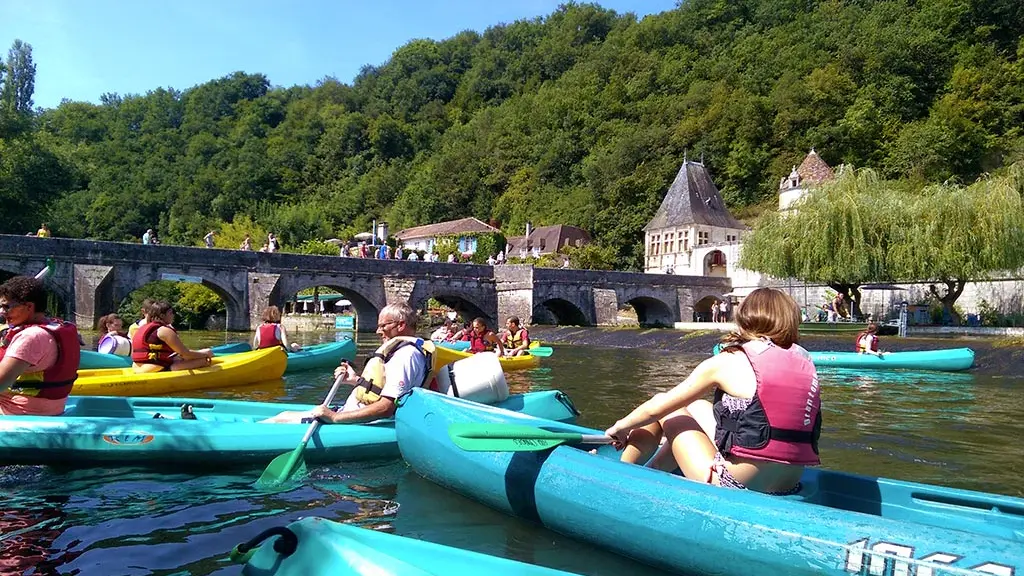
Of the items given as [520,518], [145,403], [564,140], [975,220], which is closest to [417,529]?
[520,518]

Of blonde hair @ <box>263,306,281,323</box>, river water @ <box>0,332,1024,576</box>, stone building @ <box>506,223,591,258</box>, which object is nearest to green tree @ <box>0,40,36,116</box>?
stone building @ <box>506,223,591,258</box>

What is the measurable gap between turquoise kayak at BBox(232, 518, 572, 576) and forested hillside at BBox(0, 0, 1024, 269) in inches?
1660

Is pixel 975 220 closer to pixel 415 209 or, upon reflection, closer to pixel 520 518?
pixel 520 518

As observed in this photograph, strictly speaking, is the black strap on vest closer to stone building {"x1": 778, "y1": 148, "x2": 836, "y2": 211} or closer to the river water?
the river water

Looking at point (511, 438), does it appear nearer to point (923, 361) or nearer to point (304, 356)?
point (304, 356)

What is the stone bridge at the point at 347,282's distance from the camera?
24.0 meters

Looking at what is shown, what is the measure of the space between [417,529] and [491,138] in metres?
78.5

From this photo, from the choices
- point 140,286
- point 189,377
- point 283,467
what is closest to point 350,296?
point 140,286

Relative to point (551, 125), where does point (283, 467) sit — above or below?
below

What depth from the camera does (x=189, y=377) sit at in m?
9.64

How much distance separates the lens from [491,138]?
80.7 m

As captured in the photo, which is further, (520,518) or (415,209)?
(415,209)

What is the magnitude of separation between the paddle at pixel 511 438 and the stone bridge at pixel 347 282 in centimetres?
2362

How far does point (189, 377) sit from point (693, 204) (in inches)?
1659
